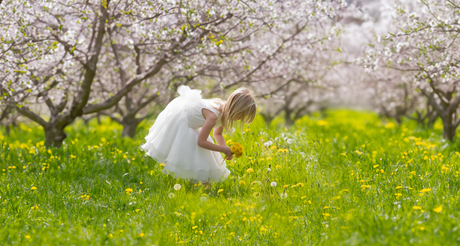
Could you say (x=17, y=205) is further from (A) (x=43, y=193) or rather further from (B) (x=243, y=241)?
(B) (x=243, y=241)

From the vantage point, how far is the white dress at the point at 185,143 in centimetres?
444

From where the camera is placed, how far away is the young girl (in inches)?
171

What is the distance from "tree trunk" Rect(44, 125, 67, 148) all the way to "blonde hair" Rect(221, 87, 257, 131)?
13.3 feet

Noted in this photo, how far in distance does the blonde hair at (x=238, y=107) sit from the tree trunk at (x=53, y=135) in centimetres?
406

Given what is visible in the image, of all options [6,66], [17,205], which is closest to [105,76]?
[6,66]

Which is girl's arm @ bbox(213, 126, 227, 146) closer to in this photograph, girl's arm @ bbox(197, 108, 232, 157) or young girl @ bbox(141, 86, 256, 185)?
young girl @ bbox(141, 86, 256, 185)

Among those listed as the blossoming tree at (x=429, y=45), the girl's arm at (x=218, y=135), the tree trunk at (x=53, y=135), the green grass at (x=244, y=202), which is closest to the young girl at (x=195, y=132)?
the girl's arm at (x=218, y=135)

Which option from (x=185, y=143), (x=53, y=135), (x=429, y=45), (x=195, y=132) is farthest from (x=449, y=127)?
(x=53, y=135)

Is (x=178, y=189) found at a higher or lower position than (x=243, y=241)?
higher

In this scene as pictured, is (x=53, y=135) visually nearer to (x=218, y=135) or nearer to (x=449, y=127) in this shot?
(x=218, y=135)

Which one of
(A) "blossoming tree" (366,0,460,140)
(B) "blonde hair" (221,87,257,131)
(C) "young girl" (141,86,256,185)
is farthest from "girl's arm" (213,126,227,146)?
(A) "blossoming tree" (366,0,460,140)

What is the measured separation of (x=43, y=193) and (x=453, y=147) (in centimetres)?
717

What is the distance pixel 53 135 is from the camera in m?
7.02

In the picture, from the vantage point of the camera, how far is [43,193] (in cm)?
449
